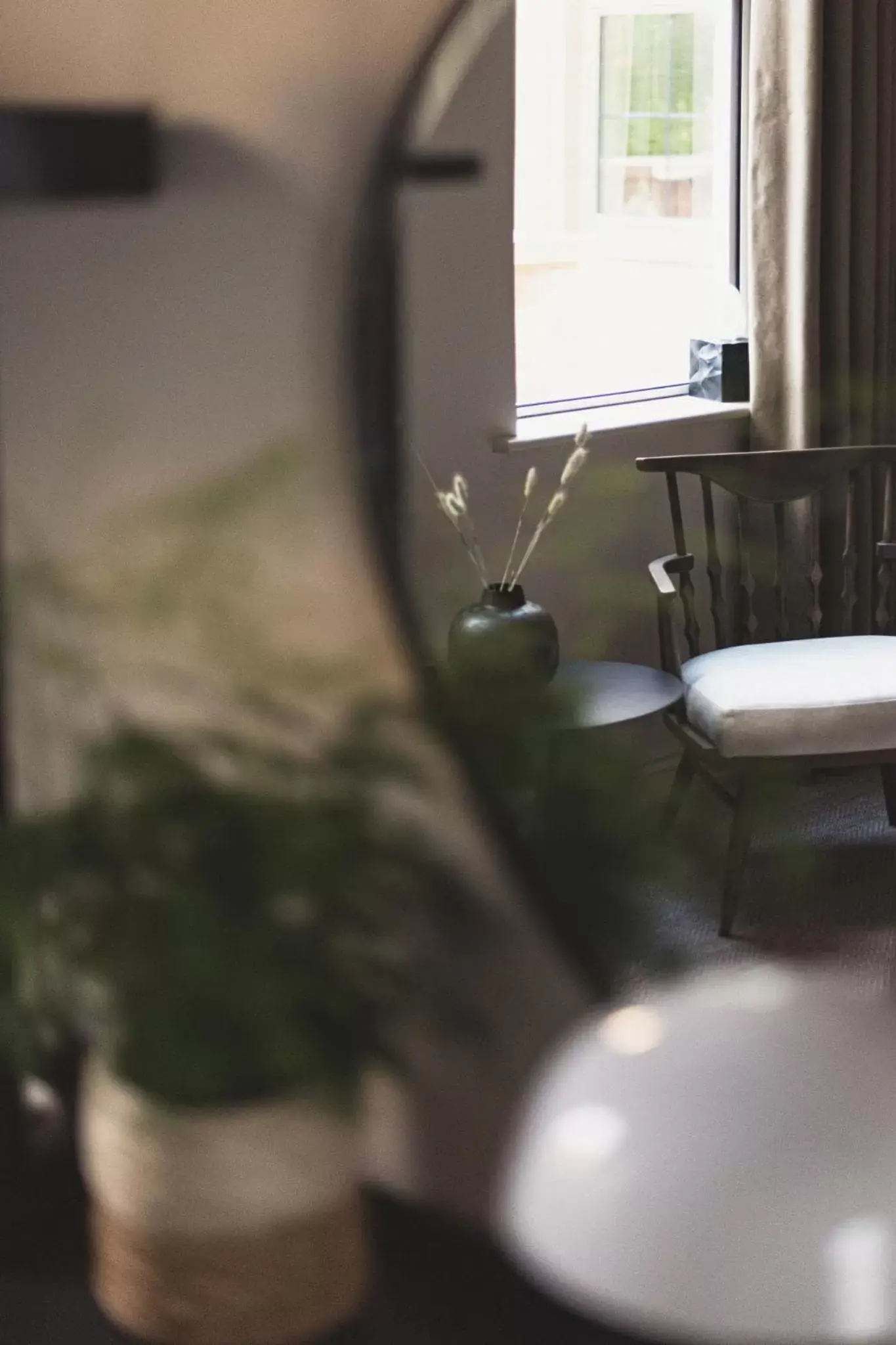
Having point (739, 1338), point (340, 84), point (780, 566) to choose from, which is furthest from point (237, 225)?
point (739, 1338)

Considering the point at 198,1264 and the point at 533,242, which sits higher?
the point at 533,242

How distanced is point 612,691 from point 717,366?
19 centimetres

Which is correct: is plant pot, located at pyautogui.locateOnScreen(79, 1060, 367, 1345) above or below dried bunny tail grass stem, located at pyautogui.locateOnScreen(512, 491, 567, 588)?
below

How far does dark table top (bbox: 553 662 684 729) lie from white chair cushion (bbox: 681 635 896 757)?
0.02m

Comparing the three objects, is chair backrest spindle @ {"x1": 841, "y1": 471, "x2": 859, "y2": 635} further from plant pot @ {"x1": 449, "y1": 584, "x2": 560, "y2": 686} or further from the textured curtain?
plant pot @ {"x1": 449, "y1": 584, "x2": 560, "y2": 686}

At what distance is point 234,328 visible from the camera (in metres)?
0.28

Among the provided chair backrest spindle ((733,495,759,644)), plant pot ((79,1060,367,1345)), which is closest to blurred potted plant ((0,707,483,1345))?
plant pot ((79,1060,367,1345))

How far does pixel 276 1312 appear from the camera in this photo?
241 mm

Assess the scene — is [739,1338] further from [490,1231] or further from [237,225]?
[237,225]

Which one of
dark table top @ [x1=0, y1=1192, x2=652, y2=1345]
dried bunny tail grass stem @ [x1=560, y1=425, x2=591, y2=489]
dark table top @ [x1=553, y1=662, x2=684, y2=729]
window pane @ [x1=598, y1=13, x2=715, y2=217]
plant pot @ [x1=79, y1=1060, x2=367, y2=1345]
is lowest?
dark table top @ [x1=0, y1=1192, x2=652, y2=1345]

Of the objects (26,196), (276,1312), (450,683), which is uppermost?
(26,196)

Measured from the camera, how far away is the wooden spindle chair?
27 centimetres

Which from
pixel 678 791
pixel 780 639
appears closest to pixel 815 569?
pixel 780 639

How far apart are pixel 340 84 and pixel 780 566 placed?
0.14 metres
